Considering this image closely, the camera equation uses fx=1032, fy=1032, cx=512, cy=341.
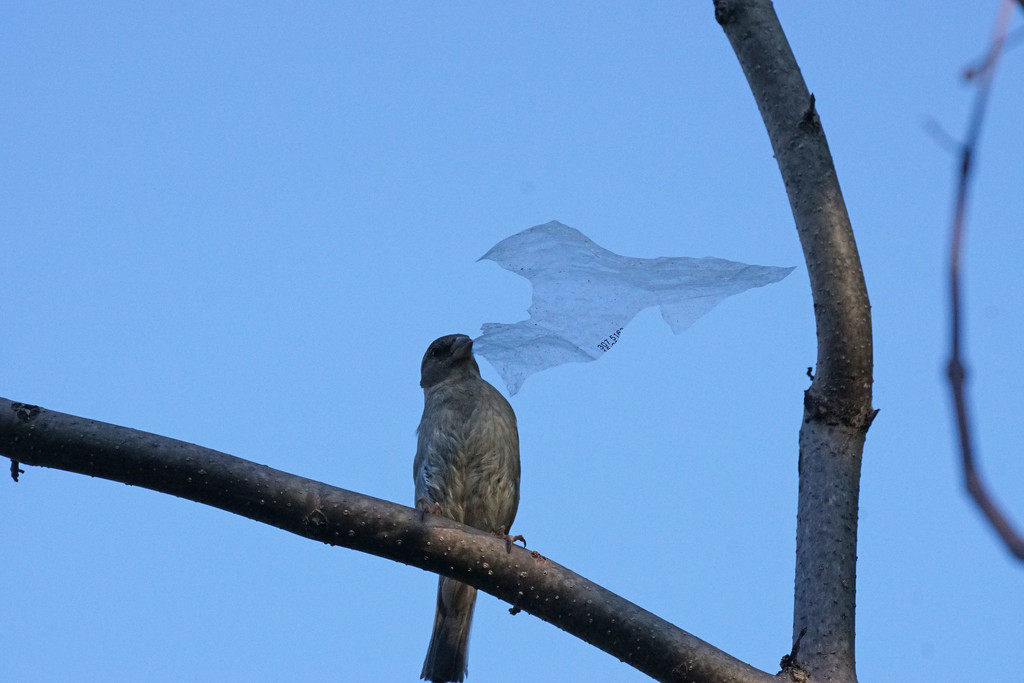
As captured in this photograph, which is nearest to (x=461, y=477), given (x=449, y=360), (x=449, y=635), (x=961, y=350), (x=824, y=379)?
(x=449, y=635)

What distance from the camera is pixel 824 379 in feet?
10.2

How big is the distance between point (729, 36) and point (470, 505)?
2804 mm

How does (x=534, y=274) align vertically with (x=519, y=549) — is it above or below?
above

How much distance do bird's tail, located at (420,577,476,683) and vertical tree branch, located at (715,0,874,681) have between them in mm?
2449

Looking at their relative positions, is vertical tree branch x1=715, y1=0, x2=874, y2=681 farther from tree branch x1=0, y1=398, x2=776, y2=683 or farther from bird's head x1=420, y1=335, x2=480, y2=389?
bird's head x1=420, y1=335, x2=480, y2=389

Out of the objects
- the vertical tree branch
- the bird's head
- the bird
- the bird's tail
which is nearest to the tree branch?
the vertical tree branch

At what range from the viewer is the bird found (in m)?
5.12

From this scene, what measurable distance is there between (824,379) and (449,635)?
274 centimetres

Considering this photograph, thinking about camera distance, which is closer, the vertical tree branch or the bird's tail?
the vertical tree branch

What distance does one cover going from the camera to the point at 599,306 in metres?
3.74

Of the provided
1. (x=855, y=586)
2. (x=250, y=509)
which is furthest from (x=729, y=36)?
(x=250, y=509)

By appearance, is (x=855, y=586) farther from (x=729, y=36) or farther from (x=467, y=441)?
(x=467, y=441)

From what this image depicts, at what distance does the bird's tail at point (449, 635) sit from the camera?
504 cm

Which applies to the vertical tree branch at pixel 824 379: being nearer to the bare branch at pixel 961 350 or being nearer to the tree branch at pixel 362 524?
the tree branch at pixel 362 524
